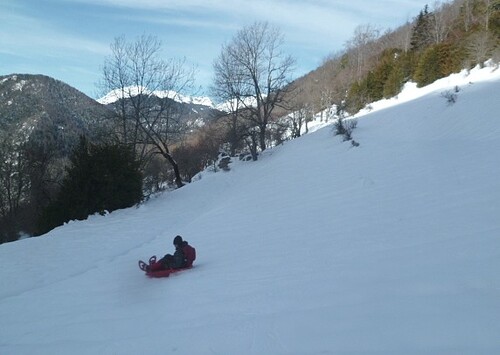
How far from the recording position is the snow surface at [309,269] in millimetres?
4020

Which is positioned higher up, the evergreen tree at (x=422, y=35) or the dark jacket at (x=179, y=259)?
the evergreen tree at (x=422, y=35)

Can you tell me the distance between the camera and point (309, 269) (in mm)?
6168

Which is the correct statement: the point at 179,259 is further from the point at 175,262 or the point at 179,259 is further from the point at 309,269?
the point at 309,269

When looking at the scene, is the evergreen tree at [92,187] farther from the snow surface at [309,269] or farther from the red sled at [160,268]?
the red sled at [160,268]

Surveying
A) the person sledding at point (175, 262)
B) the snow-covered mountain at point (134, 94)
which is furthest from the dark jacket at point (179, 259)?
the snow-covered mountain at point (134, 94)

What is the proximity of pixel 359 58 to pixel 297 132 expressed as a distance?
32096 mm

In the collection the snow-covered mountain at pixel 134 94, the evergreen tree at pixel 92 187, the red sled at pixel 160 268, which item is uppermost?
the snow-covered mountain at pixel 134 94

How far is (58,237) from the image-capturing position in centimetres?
1248

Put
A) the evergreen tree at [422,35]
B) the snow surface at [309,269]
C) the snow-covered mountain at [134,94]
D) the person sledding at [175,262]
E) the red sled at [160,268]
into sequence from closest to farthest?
the snow surface at [309,269], the red sled at [160,268], the person sledding at [175,262], the snow-covered mountain at [134,94], the evergreen tree at [422,35]

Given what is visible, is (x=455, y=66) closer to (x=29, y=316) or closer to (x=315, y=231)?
(x=315, y=231)

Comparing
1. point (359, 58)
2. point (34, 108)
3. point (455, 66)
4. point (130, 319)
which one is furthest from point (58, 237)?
point (34, 108)

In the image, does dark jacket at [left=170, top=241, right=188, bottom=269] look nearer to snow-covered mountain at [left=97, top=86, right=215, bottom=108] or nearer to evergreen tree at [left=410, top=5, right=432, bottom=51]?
snow-covered mountain at [left=97, top=86, right=215, bottom=108]

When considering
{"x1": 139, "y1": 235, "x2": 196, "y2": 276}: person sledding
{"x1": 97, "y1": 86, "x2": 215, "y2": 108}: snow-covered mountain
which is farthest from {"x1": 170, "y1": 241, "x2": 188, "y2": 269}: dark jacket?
{"x1": 97, "y1": 86, "x2": 215, "y2": 108}: snow-covered mountain

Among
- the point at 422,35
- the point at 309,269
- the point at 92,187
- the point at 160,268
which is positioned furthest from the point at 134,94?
the point at 422,35
